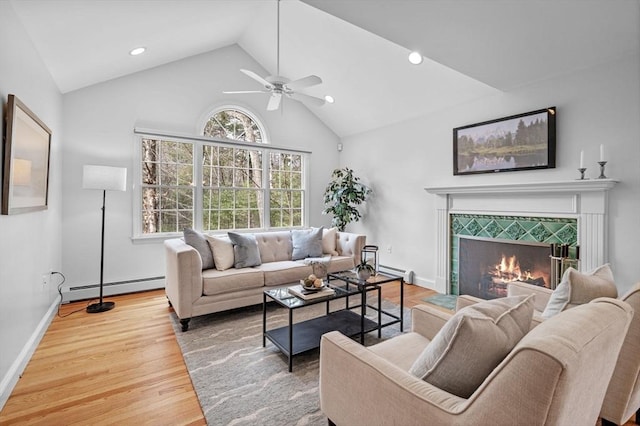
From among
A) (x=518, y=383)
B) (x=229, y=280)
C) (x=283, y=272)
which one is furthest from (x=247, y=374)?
(x=518, y=383)

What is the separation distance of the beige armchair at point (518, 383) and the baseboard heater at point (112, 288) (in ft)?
12.2

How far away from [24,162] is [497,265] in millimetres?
4731

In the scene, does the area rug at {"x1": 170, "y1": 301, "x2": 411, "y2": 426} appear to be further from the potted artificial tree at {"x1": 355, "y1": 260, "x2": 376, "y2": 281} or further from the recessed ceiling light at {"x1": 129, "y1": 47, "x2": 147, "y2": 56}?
the recessed ceiling light at {"x1": 129, "y1": 47, "x2": 147, "y2": 56}

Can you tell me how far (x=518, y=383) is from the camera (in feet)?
2.63

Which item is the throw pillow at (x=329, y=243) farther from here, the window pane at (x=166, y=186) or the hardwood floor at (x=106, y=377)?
the hardwood floor at (x=106, y=377)

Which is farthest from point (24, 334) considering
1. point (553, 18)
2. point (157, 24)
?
point (553, 18)

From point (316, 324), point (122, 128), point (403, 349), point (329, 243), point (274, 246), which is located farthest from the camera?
point (329, 243)

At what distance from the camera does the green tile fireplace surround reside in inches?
126

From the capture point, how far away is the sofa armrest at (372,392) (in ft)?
3.30

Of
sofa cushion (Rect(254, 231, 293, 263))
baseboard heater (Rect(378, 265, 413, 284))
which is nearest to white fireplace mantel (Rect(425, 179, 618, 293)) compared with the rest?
baseboard heater (Rect(378, 265, 413, 284))

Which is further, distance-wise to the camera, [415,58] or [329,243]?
[329,243]

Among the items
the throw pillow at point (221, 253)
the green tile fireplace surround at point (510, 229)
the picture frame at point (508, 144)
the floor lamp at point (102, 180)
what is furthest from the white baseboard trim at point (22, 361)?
the picture frame at point (508, 144)

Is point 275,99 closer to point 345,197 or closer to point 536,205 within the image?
point 345,197

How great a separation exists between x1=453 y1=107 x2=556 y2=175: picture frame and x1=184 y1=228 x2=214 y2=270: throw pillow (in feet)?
10.9
